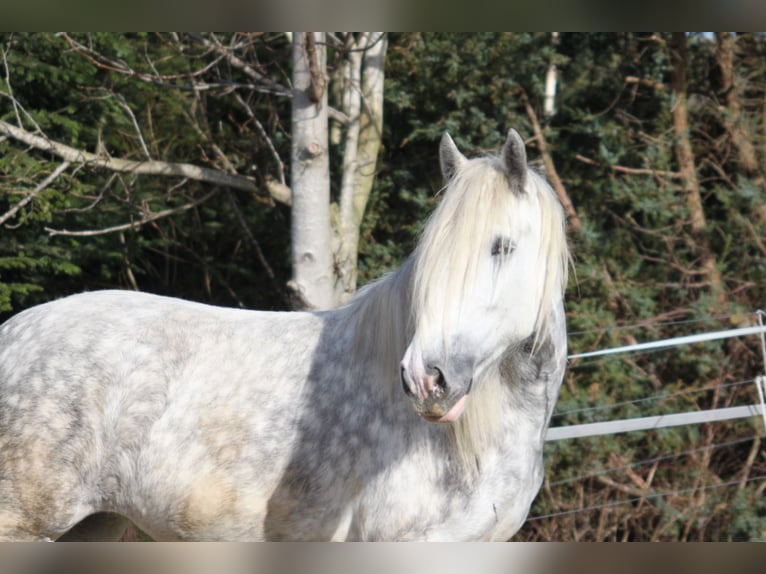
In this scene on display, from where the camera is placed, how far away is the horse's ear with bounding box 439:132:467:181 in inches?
100

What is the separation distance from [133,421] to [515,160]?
1581mm

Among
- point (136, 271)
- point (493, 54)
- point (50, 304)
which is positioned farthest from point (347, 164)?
point (50, 304)

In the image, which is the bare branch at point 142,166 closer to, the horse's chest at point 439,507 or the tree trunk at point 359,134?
the tree trunk at point 359,134

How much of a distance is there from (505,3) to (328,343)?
5.88 feet

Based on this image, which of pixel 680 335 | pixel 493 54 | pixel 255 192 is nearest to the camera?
pixel 255 192

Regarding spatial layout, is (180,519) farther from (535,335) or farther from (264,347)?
(535,335)

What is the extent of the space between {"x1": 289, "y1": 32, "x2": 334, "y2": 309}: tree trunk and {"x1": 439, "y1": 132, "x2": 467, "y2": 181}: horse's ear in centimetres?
242

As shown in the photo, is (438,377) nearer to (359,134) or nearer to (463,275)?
(463,275)

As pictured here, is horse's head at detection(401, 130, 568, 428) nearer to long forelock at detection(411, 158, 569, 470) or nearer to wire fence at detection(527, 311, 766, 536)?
long forelock at detection(411, 158, 569, 470)

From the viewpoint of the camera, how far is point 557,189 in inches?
276

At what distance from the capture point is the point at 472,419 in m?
2.50

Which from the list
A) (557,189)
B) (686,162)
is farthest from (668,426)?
(686,162)

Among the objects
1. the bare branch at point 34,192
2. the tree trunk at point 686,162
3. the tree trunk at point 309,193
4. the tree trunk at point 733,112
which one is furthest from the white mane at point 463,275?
the tree trunk at point 733,112

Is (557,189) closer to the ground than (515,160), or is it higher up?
closer to the ground
